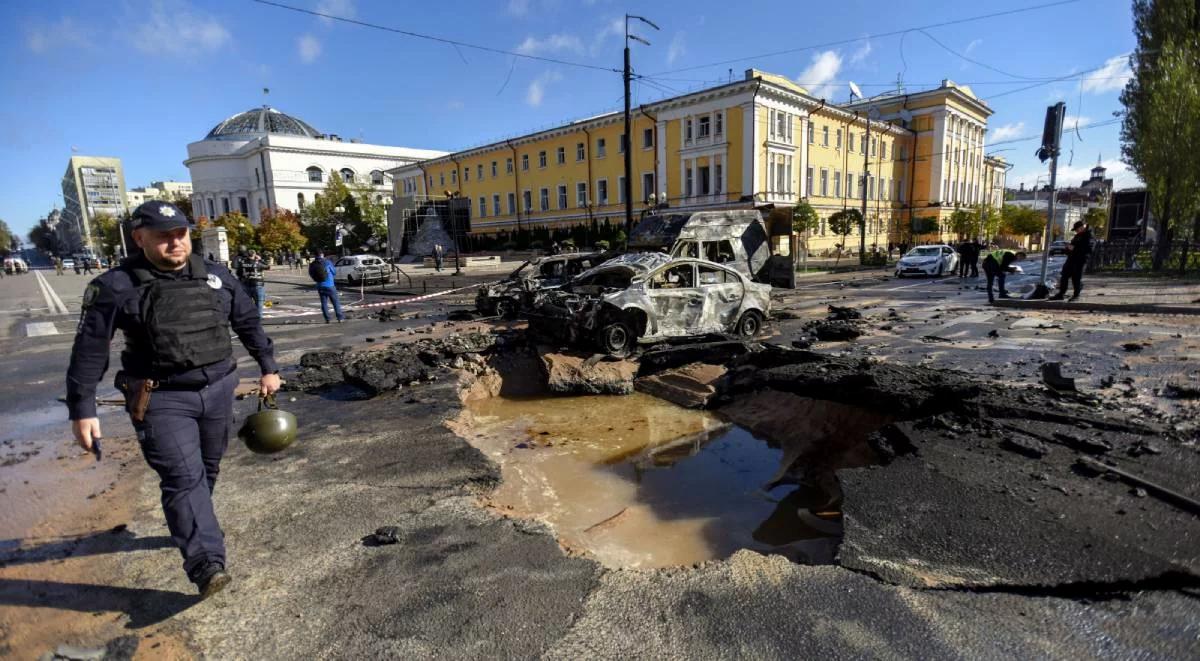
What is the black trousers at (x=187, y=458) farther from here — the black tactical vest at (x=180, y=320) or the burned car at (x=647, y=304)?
the burned car at (x=647, y=304)

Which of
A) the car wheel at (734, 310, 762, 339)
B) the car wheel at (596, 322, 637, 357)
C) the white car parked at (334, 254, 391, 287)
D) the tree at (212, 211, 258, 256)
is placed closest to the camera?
the car wheel at (596, 322, 637, 357)

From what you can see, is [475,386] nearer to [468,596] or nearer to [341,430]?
[341,430]

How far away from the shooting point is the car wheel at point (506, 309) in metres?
12.9

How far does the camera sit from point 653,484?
4965 mm

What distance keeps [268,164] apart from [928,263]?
84.4 meters

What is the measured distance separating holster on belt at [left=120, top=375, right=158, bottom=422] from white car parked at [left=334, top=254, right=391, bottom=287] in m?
24.6

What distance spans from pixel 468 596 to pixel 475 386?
5.00 meters

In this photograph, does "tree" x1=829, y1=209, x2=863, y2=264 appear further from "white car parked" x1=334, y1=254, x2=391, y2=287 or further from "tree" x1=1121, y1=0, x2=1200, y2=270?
"white car parked" x1=334, y1=254, x2=391, y2=287

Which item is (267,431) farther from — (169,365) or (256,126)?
(256,126)

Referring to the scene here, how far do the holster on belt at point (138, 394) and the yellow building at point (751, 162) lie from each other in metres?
34.3

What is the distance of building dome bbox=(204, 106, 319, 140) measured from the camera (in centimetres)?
9036

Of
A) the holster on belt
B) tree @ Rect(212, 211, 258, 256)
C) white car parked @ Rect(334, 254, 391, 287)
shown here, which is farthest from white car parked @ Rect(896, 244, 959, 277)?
tree @ Rect(212, 211, 258, 256)

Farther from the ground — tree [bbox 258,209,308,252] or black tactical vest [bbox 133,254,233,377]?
tree [bbox 258,209,308,252]

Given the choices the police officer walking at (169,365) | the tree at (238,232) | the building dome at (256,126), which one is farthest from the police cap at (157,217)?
the building dome at (256,126)
